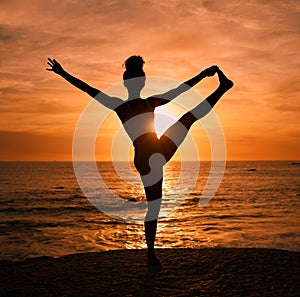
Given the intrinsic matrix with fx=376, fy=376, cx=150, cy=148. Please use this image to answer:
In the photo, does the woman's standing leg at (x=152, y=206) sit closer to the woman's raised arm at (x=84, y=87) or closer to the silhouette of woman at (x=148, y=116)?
the silhouette of woman at (x=148, y=116)

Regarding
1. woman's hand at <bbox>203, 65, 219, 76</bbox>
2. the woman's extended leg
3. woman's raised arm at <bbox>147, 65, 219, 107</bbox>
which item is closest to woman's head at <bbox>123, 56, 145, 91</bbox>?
woman's raised arm at <bbox>147, 65, 219, 107</bbox>

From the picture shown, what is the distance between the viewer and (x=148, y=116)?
5488 millimetres

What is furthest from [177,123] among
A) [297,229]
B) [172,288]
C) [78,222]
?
[78,222]

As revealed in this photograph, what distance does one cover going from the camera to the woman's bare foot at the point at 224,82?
5.55 meters

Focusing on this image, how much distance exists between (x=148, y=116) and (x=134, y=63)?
0.79m

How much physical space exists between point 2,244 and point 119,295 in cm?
1083

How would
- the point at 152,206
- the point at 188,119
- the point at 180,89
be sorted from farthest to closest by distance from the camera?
the point at 152,206
the point at 188,119
the point at 180,89

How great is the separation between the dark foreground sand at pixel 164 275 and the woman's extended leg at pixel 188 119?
6.04 feet

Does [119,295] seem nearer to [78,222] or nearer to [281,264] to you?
[281,264]

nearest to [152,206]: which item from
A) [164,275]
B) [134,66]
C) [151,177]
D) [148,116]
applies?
[151,177]

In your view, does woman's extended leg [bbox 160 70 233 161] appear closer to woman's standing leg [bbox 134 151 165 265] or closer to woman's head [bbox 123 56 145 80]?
Answer: woman's standing leg [bbox 134 151 165 265]

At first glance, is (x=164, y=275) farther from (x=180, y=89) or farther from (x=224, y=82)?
(x=224, y=82)

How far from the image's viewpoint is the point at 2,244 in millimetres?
14188

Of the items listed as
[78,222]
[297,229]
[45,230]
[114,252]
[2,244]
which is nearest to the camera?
[114,252]
